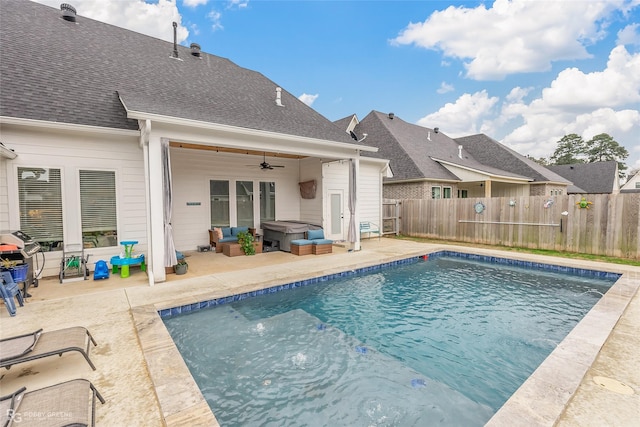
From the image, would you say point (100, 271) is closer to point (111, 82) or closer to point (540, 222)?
point (111, 82)

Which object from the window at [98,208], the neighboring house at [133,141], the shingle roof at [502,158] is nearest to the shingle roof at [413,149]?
the shingle roof at [502,158]

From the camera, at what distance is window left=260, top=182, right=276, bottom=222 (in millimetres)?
10422

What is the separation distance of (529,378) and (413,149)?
15.7 metres

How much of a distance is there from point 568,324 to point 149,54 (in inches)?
483

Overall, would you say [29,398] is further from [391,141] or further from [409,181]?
[391,141]

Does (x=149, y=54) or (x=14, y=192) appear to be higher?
(x=149, y=54)

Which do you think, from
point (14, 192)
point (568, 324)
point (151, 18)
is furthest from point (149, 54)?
point (568, 324)

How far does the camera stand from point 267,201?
415 inches

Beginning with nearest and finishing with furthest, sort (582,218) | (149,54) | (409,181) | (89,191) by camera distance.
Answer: (89,191) < (582,218) < (149,54) < (409,181)

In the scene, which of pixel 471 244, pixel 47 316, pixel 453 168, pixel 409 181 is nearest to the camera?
pixel 47 316

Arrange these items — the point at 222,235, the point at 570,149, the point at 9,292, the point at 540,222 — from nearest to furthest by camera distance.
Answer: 1. the point at 9,292
2. the point at 222,235
3. the point at 540,222
4. the point at 570,149

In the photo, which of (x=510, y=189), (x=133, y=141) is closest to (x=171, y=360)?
(x=133, y=141)

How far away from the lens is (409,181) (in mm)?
15148

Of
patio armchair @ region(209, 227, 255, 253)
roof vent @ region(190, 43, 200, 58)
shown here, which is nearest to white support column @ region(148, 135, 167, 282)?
patio armchair @ region(209, 227, 255, 253)
